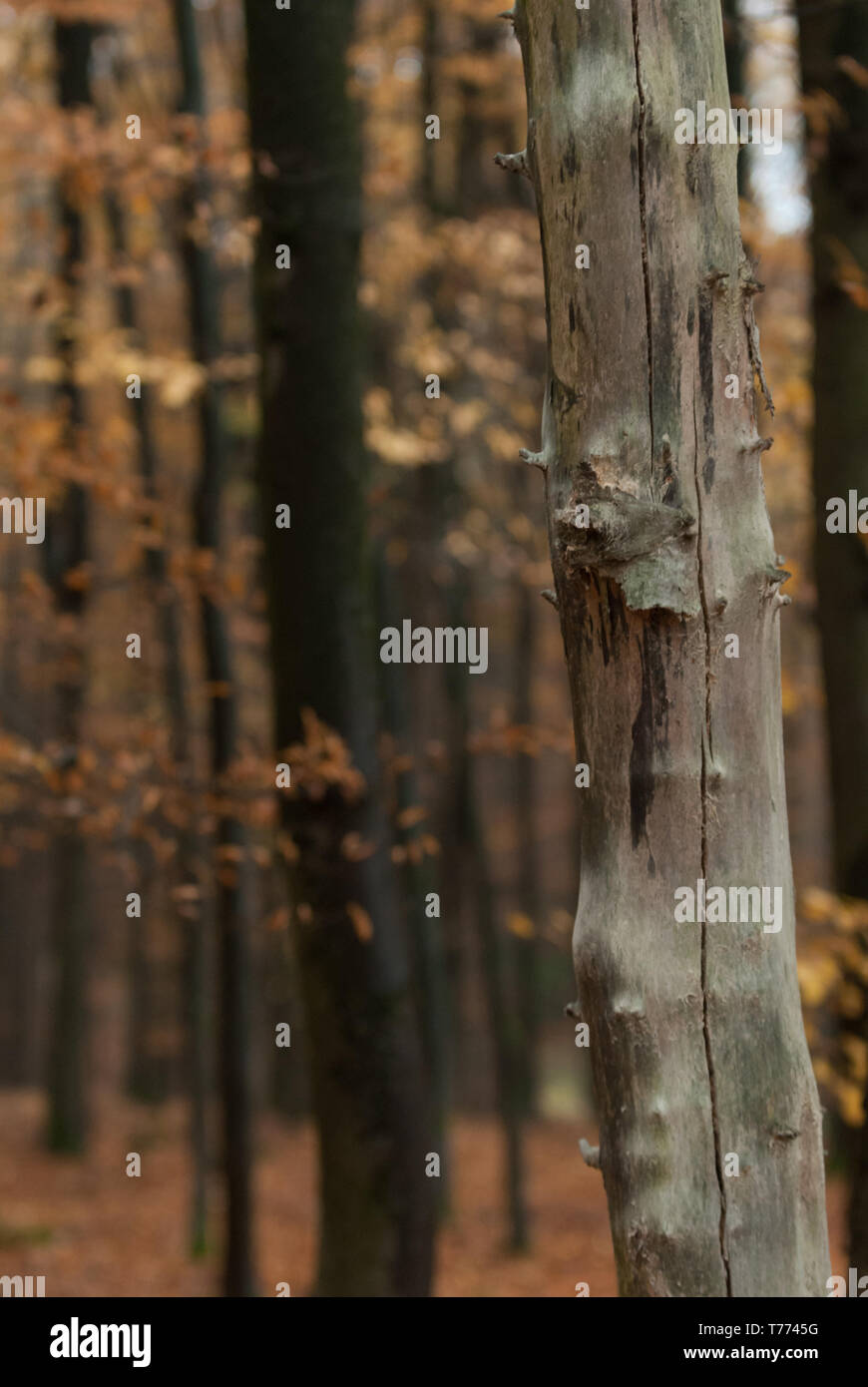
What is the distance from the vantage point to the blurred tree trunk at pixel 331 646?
455 centimetres

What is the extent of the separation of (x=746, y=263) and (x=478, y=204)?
9145 mm

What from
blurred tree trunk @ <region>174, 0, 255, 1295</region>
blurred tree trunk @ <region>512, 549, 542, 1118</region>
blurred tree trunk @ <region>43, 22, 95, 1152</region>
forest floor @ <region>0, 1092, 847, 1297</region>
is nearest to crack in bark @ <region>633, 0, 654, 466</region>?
blurred tree trunk @ <region>43, 22, 95, 1152</region>

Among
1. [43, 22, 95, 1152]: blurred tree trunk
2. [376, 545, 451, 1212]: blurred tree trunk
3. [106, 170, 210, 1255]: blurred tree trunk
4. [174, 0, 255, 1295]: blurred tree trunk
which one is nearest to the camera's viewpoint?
[174, 0, 255, 1295]: blurred tree trunk

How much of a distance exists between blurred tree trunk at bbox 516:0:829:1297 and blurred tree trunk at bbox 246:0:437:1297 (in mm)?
2258

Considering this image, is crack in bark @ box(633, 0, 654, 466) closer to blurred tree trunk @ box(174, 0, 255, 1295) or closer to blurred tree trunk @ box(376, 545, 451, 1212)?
blurred tree trunk @ box(174, 0, 255, 1295)

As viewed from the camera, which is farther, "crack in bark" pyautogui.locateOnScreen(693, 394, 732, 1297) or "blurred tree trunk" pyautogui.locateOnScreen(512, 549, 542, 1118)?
"blurred tree trunk" pyautogui.locateOnScreen(512, 549, 542, 1118)

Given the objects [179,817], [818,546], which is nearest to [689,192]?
[818,546]

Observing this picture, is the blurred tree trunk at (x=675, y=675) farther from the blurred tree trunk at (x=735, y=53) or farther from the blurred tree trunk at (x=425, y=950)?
the blurred tree trunk at (x=425, y=950)

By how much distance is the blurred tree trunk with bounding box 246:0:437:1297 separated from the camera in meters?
4.55

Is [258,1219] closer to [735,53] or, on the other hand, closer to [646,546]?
[735,53]

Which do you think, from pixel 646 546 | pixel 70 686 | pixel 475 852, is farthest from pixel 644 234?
pixel 70 686

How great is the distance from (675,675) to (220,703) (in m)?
4.72

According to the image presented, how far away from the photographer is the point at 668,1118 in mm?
2320
